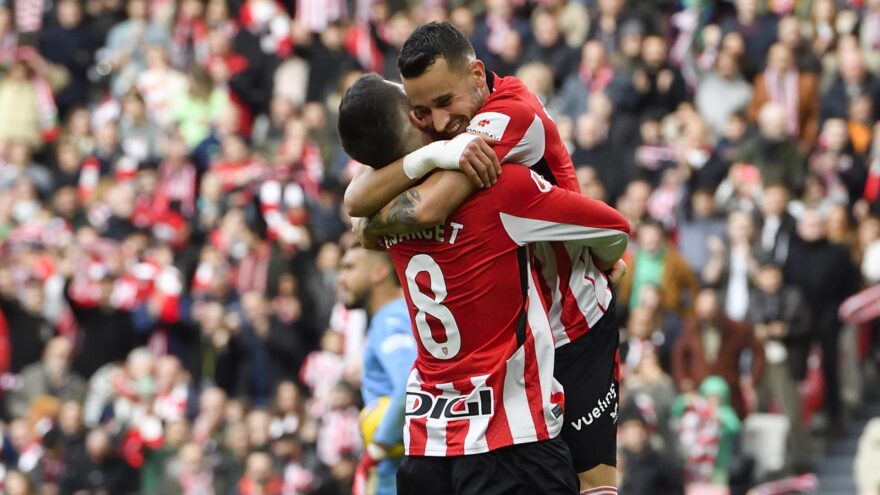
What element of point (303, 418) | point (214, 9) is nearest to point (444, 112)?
point (303, 418)

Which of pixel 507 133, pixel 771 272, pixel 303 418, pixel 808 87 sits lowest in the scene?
pixel 303 418

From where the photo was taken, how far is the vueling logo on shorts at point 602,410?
6.39 m

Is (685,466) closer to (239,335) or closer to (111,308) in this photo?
(239,335)

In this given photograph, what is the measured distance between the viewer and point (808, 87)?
1602cm

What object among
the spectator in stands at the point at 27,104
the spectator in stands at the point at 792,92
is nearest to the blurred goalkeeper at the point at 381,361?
the spectator in stands at the point at 792,92

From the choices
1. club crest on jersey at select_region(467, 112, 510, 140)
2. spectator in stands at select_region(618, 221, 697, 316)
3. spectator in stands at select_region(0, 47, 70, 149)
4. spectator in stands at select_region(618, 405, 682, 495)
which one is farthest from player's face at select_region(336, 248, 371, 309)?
spectator in stands at select_region(0, 47, 70, 149)

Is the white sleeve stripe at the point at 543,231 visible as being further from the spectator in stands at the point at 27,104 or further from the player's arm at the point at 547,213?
the spectator in stands at the point at 27,104

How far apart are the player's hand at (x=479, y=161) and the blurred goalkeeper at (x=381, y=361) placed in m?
2.17

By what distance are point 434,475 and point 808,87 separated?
10698 mm

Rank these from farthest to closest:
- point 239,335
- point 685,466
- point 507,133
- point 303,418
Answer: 1. point 239,335
2. point 303,418
3. point 685,466
4. point 507,133

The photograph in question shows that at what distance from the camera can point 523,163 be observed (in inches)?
237

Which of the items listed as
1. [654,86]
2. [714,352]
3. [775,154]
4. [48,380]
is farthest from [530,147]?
[48,380]

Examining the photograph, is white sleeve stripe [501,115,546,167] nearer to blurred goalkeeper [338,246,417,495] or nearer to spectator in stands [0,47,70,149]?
blurred goalkeeper [338,246,417,495]

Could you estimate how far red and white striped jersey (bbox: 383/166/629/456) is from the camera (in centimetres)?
596
